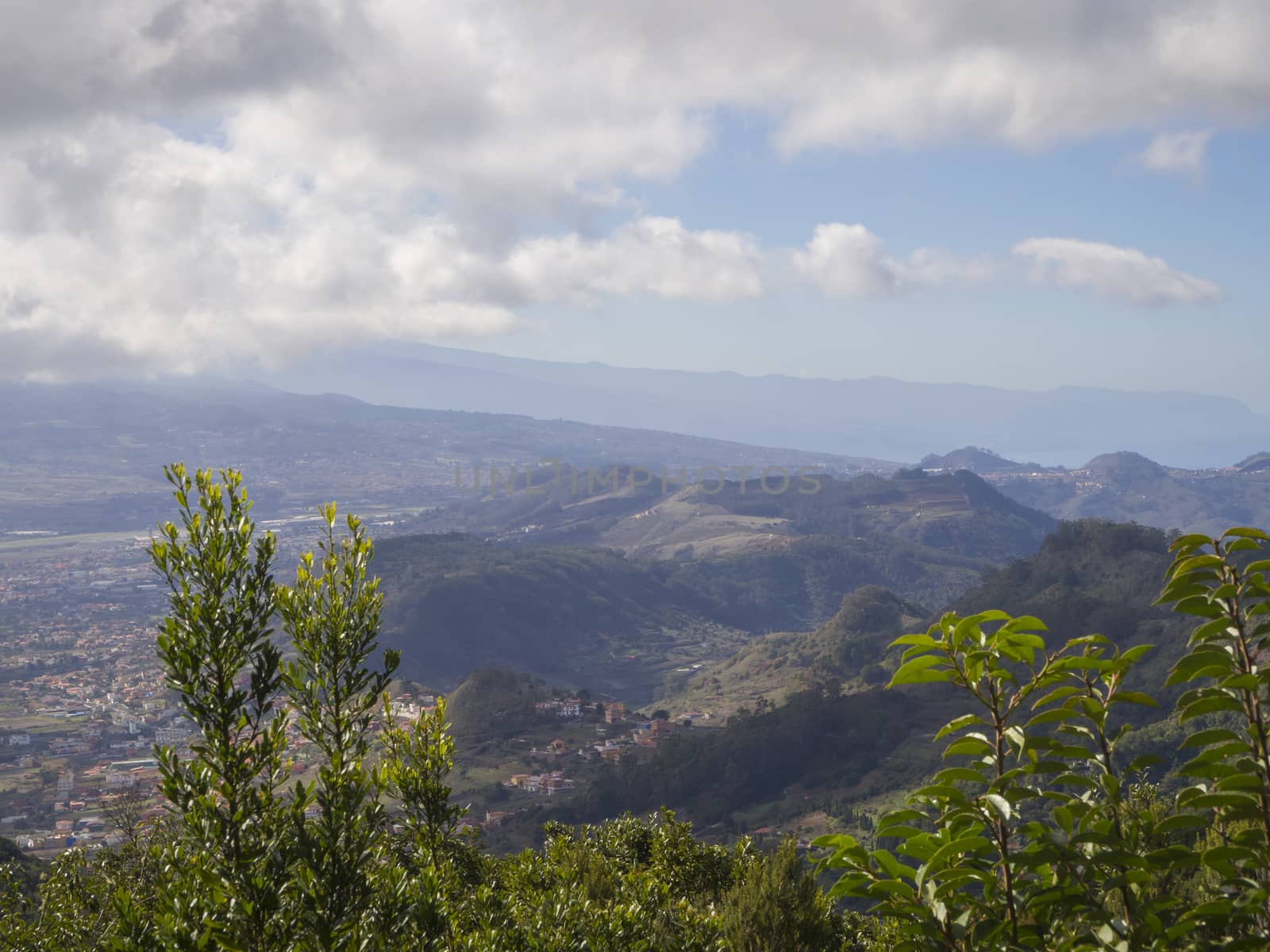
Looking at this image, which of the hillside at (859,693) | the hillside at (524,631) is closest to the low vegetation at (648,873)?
the hillside at (859,693)

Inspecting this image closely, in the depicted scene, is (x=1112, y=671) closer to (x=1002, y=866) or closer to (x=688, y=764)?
(x=1002, y=866)

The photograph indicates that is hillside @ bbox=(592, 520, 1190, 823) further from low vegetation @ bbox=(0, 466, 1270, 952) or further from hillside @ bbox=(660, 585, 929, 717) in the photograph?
low vegetation @ bbox=(0, 466, 1270, 952)

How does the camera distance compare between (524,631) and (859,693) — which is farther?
(524,631)

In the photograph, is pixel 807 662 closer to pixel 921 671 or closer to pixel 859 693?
pixel 859 693

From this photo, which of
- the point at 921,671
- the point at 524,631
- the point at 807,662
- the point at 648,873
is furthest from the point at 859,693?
the point at 921,671

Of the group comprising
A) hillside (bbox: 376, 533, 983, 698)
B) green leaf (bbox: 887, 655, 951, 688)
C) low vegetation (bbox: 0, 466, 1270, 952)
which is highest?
green leaf (bbox: 887, 655, 951, 688)

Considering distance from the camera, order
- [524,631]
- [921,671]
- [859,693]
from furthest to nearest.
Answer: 1. [524,631]
2. [859,693]
3. [921,671]

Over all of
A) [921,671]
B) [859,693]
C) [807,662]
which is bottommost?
[807,662]

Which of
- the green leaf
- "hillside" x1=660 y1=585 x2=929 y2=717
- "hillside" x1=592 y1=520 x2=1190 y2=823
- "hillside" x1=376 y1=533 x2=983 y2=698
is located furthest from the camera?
"hillside" x1=376 y1=533 x2=983 y2=698

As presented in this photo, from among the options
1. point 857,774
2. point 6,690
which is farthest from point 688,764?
point 6,690

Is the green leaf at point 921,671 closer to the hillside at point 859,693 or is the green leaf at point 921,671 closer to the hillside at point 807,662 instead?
the hillside at point 859,693

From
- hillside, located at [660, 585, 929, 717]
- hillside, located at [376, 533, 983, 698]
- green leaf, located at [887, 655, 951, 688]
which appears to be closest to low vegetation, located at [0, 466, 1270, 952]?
green leaf, located at [887, 655, 951, 688]

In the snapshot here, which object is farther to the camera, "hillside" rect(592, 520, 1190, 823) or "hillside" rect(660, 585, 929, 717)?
"hillside" rect(660, 585, 929, 717)

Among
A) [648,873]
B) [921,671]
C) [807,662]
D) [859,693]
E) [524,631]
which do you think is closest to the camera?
[921,671]
